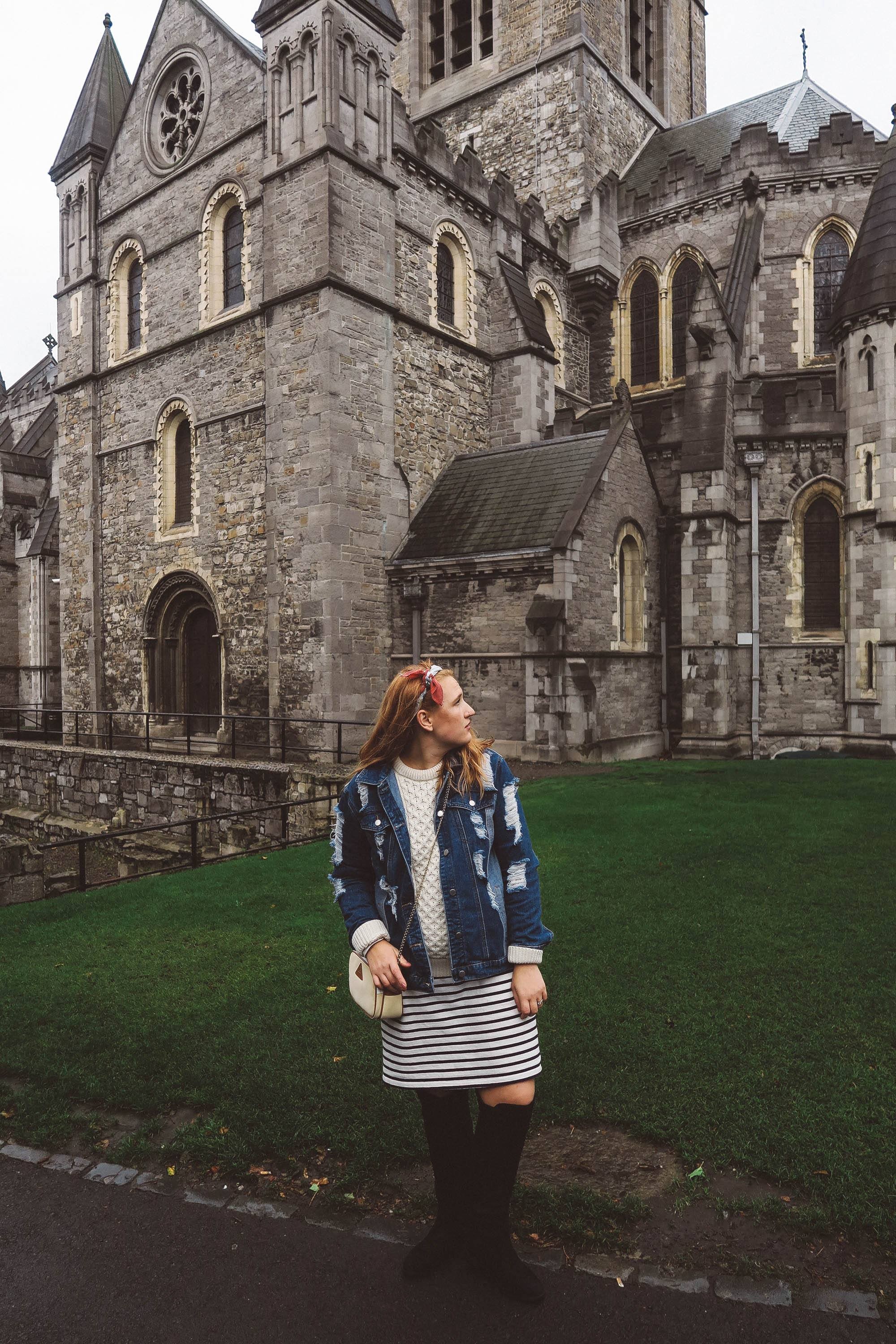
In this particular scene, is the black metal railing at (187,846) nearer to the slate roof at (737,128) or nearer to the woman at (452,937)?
the woman at (452,937)

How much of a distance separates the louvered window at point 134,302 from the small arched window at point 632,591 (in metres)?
12.7

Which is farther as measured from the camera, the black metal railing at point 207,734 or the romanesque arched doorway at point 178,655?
the romanesque arched doorway at point 178,655

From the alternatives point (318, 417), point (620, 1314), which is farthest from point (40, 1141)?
point (318, 417)

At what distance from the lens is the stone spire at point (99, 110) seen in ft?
69.5

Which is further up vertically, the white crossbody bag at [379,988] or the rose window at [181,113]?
the rose window at [181,113]

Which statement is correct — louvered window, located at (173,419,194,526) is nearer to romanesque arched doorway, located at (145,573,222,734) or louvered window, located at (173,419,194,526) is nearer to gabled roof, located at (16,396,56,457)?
romanesque arched doorway, located at (145,573,222,734)

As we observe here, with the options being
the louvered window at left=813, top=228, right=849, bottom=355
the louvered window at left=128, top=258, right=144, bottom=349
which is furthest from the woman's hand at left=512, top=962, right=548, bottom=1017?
the louvered window at left=813, top=228, right=849, bottom=355

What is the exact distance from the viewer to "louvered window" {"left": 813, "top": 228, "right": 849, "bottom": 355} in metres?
21.3

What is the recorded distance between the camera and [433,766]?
2852 mm

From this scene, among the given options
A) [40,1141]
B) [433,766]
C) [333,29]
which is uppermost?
[333,29]

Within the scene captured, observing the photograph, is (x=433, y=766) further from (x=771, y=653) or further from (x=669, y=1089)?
(x=771, y=653)

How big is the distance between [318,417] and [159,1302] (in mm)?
14759

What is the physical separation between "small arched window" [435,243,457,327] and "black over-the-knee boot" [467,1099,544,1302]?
18.3m

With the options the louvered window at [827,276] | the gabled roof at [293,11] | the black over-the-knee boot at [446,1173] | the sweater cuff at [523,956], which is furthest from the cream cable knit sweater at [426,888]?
the louvered window at [827,276]
